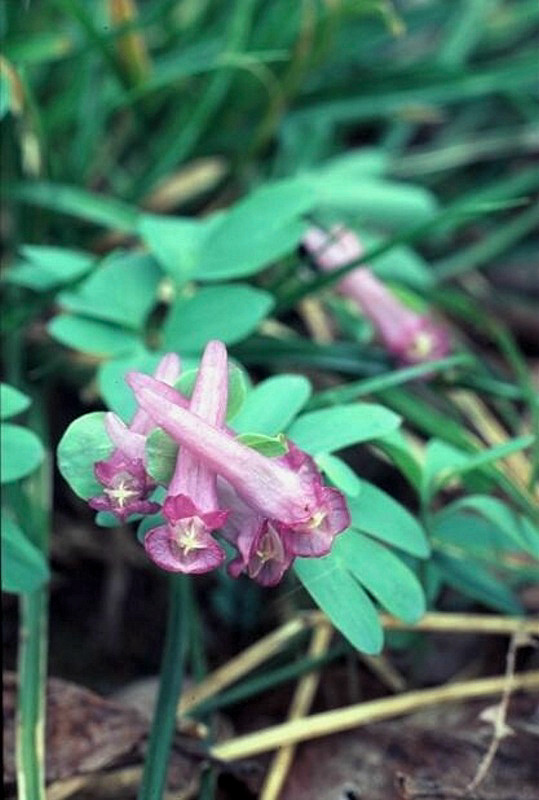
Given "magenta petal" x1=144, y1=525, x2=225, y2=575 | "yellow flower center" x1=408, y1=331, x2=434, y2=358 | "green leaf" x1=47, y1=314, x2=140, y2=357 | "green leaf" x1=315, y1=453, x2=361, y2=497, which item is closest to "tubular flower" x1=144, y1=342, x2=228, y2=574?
"magenta petal" x1=144, y1=525, x2=225, y2=575

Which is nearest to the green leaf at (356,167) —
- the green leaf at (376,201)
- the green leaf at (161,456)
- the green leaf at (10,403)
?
the green leaf at (376,201)

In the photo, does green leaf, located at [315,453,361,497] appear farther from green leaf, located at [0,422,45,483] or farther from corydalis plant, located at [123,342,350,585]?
green leaf, located at [0,422,45,483]

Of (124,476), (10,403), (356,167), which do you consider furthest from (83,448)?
(356,167)

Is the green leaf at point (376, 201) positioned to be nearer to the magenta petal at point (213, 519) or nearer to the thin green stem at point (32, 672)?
the thin green stem at point (32, 672)

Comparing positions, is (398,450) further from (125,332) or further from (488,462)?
(125,332)

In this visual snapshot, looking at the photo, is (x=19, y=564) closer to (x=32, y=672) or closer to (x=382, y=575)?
(x=32, y=672)

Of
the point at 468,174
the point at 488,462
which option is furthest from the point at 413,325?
the point at 468,174
